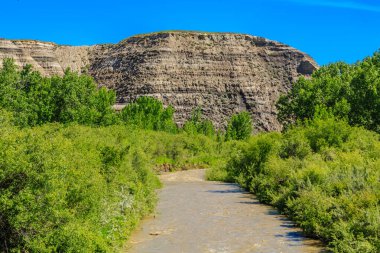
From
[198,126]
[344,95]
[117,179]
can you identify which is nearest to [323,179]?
[117,179]

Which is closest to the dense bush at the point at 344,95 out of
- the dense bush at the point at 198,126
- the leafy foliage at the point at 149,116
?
the leafy foliage at the point at 149,116

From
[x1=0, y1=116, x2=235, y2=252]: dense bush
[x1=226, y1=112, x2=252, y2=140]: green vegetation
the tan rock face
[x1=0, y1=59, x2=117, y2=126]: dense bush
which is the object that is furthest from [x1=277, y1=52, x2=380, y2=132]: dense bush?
the tan rock face

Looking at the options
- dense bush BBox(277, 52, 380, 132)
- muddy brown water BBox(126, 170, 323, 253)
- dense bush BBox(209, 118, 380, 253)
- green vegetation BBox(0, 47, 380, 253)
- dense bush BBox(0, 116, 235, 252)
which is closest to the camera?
dense bush BBox(0, 116, 235, 252)

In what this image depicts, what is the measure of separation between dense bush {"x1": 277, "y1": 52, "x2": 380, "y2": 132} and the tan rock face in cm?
6000

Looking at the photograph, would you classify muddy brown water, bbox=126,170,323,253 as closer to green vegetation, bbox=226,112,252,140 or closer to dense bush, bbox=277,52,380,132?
dense bush, bbox=277,52,380,132

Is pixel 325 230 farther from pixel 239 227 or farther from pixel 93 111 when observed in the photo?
pixel 93 111

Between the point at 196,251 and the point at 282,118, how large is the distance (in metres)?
64.2

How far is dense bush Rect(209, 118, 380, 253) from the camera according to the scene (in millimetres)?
16312

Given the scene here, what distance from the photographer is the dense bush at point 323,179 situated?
16.3 metres

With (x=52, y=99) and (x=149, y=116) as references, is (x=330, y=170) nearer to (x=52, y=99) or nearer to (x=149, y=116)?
(x=52, y=99)

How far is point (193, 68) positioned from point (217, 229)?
125 m

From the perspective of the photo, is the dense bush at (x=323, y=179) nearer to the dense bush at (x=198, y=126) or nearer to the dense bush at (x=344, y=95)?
the dense bush at (x=344, y=95)

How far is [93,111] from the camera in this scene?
202 ft

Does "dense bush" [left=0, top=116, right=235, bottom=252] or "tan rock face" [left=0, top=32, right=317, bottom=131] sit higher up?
"tan rock face" [left=0, top=32, right=317, bottom=131]
